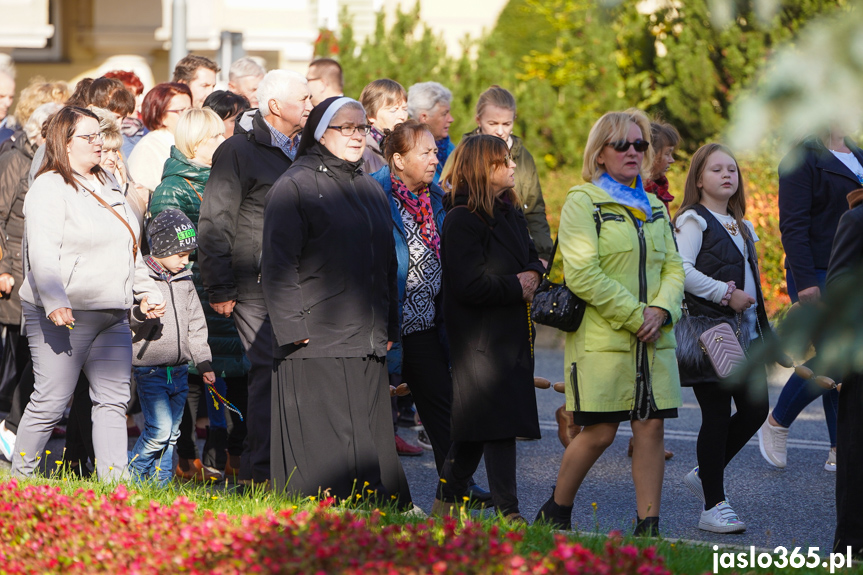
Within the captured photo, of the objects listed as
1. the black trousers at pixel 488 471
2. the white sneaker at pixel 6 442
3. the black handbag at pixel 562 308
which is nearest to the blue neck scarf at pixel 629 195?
the black handbag at pixel 562 308

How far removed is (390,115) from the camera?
712 cm

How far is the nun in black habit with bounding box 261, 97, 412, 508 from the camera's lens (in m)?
4.85

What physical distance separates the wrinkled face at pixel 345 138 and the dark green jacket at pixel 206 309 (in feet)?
5.07

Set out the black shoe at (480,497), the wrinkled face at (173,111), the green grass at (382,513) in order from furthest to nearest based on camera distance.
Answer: the wrinkled face at (173,111)
the black shoe at (480,497)
the green grass at (382,513)

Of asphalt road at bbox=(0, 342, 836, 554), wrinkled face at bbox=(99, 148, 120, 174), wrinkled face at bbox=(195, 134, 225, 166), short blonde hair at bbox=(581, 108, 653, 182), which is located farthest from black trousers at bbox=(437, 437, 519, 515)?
wrinkled face at bbox=(99, 148, 120, 174)

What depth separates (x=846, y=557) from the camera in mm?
4348

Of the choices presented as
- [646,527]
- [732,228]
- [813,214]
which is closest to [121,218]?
[646,527]

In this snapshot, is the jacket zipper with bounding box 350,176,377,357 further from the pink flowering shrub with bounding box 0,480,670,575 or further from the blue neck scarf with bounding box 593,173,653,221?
Result: the blue neck scarf with bounding box 593,173,653,221

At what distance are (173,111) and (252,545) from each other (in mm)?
4310

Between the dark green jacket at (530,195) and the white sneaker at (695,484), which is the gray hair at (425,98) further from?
the white sneaker at (695,484)

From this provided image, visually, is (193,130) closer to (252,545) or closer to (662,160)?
(662,160)

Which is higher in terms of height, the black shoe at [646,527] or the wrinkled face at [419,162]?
the wrinkled face at [419,162]

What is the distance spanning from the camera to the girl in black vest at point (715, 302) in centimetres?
548

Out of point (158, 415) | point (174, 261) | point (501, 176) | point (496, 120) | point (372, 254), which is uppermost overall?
point (496, 120)
